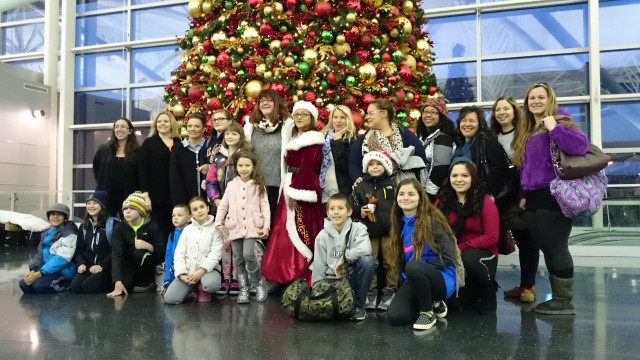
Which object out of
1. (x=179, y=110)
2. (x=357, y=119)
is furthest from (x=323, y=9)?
(x=179, y=110)

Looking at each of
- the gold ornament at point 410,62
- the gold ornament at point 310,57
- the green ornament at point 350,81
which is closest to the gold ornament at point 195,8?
the gold ornament at point 310,57

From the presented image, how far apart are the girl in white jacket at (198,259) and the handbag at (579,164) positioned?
2783 millimetres

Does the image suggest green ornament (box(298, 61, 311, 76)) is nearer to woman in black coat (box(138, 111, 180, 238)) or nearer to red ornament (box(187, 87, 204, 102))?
red ornament (box(187, 87, 204, 102))

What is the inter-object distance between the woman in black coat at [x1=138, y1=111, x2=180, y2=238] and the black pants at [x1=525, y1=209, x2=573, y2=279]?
3.41 meters

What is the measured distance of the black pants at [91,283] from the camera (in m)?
4.93

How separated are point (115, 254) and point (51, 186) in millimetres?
9774

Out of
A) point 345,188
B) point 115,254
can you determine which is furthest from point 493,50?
point 115,254

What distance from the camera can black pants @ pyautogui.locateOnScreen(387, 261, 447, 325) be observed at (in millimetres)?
3447

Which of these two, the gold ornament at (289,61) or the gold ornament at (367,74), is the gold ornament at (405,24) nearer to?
the gold ornament at (367,74)

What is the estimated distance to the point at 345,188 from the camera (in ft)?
15.9

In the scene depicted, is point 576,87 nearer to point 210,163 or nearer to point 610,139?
point 610,139

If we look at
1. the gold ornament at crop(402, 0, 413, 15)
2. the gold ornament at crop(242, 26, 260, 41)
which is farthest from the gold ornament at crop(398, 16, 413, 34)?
the gold ornament at crop(242, 26, 260, 41)

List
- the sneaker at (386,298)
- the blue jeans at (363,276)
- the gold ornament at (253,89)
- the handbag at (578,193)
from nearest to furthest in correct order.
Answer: the handbag at (578,193), the blue jeans at (363,276), the sneaker at (386,298), the gold ornament at (253,89)

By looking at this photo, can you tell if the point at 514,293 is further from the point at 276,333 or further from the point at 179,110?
the point at 179,110
